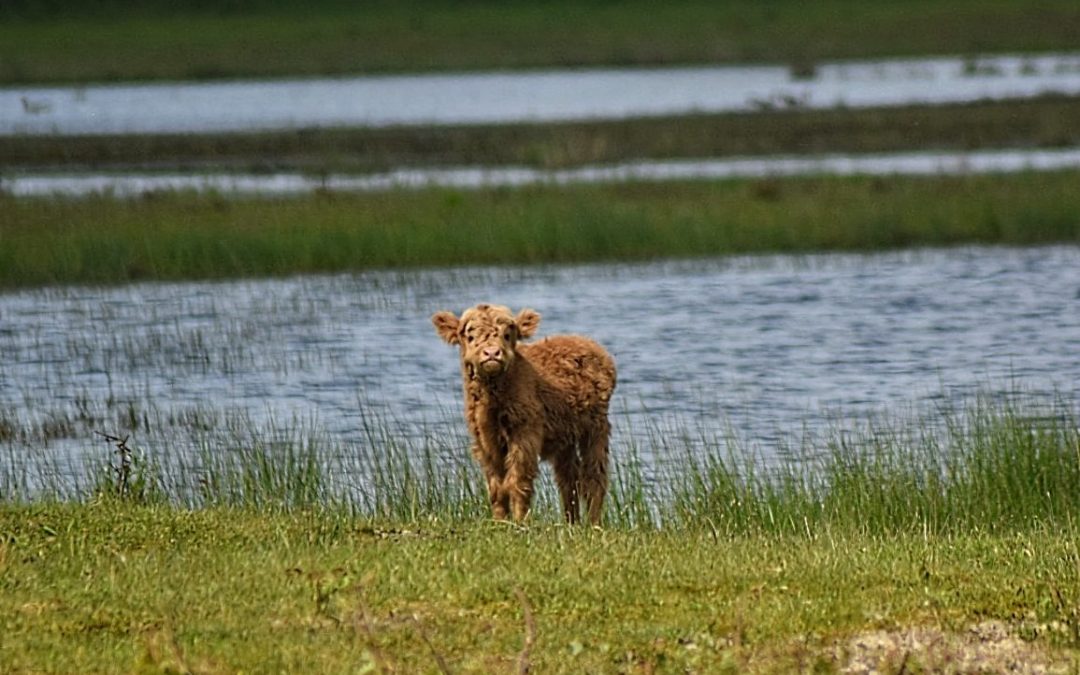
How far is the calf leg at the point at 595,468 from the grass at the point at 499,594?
0.32 m

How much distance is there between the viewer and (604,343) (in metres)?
22.3

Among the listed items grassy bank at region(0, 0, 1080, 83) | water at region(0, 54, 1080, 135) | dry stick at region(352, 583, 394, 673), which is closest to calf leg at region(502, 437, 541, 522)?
dry stick at region(352, 583, 394, 673)

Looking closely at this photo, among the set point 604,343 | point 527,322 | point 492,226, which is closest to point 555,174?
A: point 492,226

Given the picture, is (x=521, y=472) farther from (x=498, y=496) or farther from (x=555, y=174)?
(x=555, y=174)

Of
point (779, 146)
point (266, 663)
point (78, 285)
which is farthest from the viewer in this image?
point (779, 146)

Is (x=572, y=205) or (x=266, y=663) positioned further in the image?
(x=572, y=205)

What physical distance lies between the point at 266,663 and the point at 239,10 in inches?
3876

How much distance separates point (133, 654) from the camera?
8.09 meters

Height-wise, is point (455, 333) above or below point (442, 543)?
above

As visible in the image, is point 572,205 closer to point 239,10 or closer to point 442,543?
point 442,543

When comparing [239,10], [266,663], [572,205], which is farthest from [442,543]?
[239,10]

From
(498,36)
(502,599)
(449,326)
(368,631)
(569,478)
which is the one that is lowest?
(569,478)

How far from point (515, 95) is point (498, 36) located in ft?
67.4

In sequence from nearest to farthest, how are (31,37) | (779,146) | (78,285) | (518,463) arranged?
1. (518,463)
2. (78,285)
3. (779,146)
4. (31,37)
